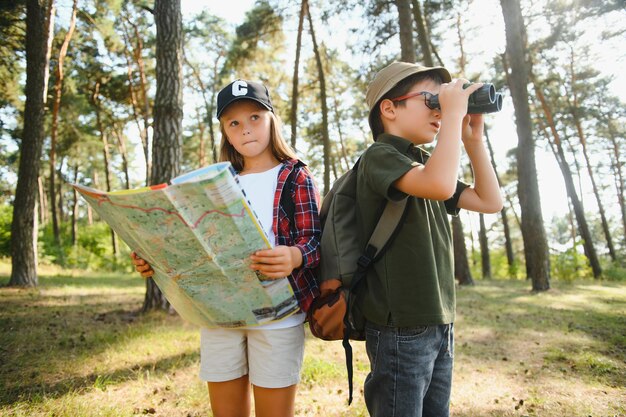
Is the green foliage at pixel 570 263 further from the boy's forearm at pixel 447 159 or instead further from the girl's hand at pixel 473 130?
the boy's forearm at pixel 447 159

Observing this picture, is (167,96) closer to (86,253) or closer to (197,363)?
(197,363)

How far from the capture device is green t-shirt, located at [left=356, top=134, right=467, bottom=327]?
4.71 ft

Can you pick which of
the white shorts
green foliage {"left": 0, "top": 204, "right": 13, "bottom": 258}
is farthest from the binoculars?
green foliage {"left": 0, "top": 204, "right": 13, "bottom": 258}

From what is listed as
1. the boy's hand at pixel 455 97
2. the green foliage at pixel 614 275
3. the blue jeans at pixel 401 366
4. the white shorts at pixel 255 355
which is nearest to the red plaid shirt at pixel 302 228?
the white shorts at pixel 255 355

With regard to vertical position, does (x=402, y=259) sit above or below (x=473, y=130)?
below

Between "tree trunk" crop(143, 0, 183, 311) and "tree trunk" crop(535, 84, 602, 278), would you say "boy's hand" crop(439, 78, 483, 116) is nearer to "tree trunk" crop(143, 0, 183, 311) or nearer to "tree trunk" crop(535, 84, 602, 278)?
"tree trunk" crop(143, 0, 183, 311)

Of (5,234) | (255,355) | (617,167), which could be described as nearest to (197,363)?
(255,355)

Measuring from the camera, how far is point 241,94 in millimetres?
1728

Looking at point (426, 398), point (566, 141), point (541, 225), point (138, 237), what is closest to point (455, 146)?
point (426, 398)

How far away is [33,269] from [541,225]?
434 inches

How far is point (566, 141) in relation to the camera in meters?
19.8

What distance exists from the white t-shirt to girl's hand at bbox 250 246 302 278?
25cm

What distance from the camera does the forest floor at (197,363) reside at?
2939 mm

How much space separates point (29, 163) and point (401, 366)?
9372 mm
